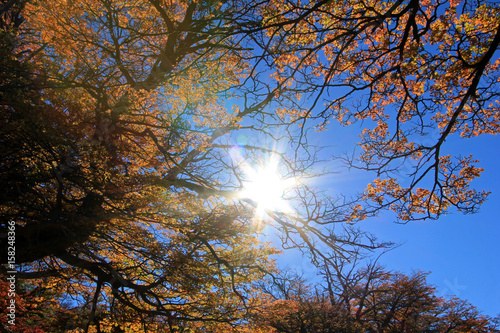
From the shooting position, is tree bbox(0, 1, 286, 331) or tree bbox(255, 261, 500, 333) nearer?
tree bbox(0, 1, 286, 331)

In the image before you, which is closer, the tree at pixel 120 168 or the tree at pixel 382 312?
the tree at pixel 120 168

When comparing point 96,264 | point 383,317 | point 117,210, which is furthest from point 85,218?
point 383,317

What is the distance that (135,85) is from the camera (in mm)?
5898

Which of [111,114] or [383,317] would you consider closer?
[111,114]

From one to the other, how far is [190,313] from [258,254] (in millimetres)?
2282

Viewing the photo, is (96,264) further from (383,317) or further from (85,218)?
(383,317)

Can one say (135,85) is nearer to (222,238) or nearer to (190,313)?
(222,238)

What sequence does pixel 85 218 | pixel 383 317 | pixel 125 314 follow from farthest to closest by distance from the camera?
pixel 383 317
pixel 125 314
pixel 85 218

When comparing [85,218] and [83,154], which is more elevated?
[83,154]

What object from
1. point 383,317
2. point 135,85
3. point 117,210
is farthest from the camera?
point 383,317

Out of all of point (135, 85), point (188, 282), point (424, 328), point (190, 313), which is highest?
point (135, 85)

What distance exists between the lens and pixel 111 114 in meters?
→ 5.34

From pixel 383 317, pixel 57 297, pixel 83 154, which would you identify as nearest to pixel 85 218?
pixel 83 154

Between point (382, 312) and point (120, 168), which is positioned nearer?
point (120, 168)
